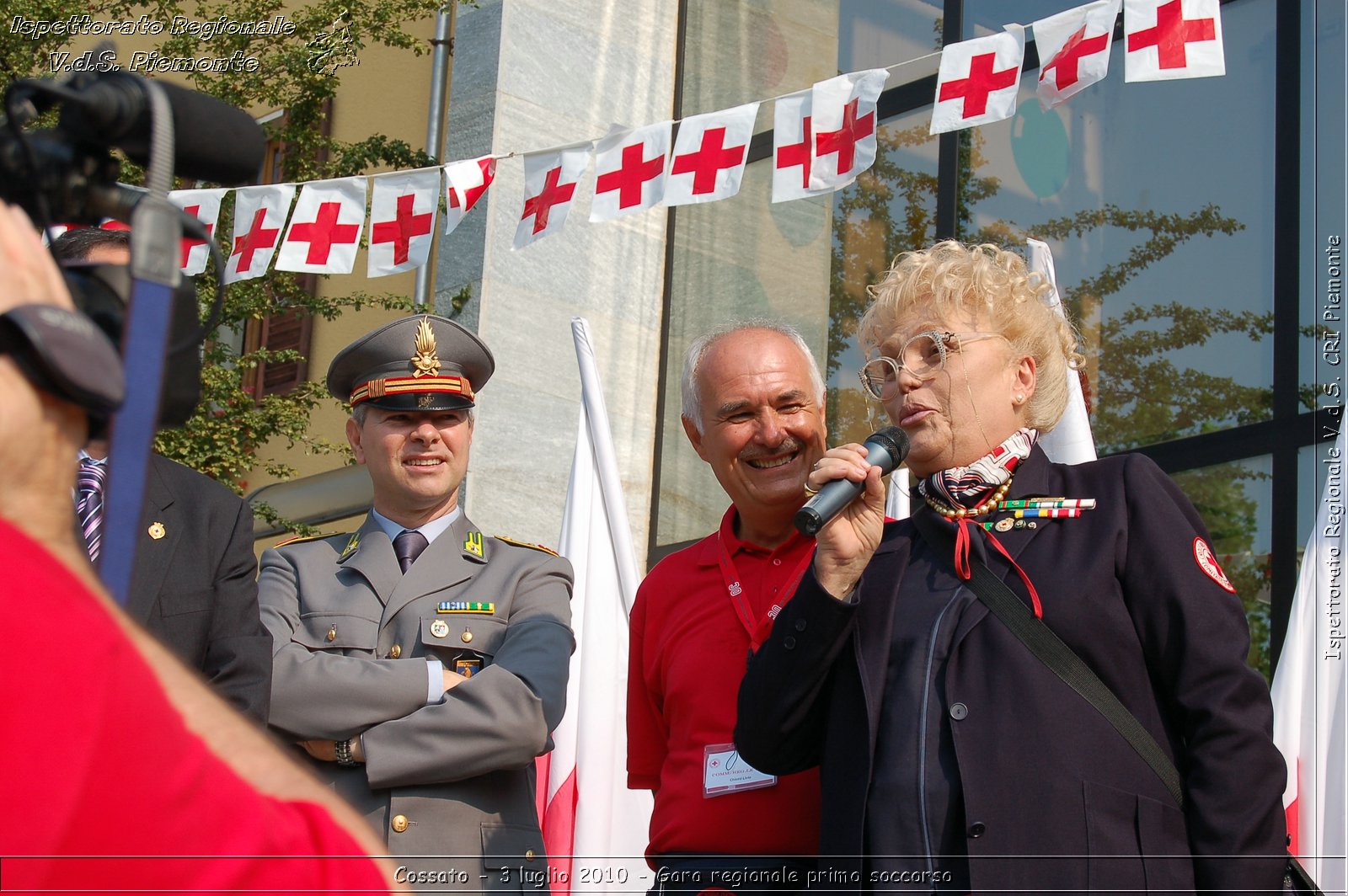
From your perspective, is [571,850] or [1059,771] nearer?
[1059,771]

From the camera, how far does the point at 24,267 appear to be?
0.97 m

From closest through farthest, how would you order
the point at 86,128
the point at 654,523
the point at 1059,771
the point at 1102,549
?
the point at 86,128 → the point at 1059,771 → the point at 1102,549 → the point at 654,523

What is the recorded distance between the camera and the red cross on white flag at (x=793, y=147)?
19.4ft

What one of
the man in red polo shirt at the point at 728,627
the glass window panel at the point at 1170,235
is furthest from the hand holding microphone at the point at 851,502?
the glass window panel at the point at 1170,235

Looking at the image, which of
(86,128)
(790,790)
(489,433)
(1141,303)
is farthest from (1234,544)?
(86,128)

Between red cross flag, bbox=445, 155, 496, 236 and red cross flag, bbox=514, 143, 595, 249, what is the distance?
0.20 meters

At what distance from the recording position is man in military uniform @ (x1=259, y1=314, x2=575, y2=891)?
3480 millimetres

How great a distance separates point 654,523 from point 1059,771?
6270 mm

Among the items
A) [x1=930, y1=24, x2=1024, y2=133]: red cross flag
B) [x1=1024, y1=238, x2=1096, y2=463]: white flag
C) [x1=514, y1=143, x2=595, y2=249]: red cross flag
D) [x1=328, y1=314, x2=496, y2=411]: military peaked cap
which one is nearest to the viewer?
[x1=328, y1=314, x2=496, y2=411]: military peaked cap

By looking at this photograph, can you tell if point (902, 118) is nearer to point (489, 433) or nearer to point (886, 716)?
point (489, 433)

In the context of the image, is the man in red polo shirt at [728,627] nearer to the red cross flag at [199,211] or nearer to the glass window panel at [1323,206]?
the glass window panel at [1323,206]

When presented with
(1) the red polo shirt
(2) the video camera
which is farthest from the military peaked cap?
(2) the video camera

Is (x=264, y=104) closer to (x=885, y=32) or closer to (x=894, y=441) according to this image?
(x=885, y=32)

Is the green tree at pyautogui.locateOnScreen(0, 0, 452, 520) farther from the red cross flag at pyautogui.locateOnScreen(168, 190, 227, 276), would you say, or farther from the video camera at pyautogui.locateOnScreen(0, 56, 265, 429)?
the video camera at pyautogui.locateOnScreen(0, 56, 265, 429)
